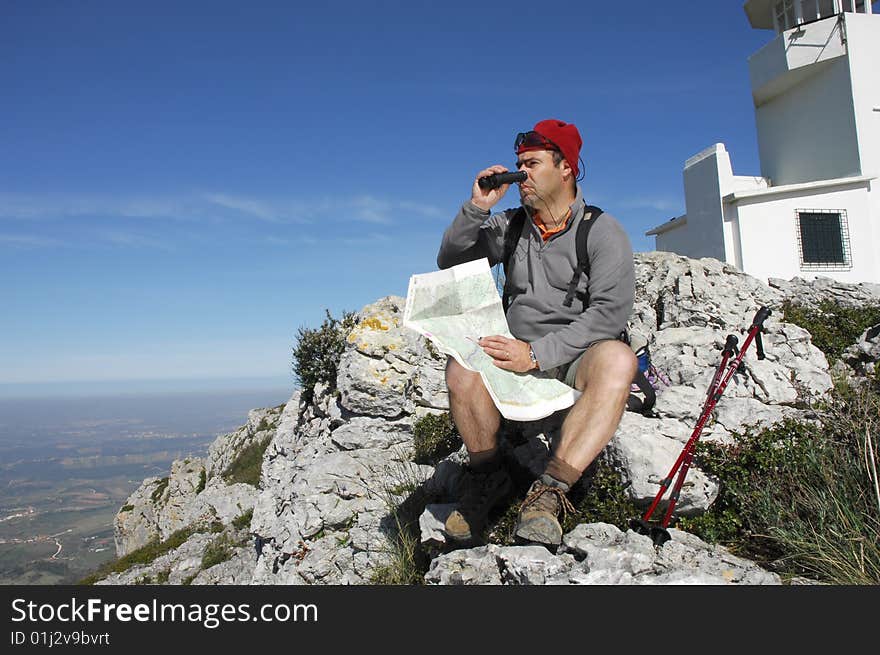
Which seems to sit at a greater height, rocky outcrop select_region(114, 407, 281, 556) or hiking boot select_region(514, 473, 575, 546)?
hiking boot select_region(514, 473, 575, 546)

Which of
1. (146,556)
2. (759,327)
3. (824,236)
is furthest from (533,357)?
(824,236)

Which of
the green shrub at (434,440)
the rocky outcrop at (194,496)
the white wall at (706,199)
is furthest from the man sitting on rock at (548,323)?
the white wall at (706,199)

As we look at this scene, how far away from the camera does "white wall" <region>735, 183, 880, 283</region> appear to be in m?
15.9

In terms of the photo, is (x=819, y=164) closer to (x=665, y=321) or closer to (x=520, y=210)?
(x=665, y=321)

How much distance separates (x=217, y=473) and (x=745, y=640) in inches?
709

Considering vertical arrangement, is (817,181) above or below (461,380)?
above

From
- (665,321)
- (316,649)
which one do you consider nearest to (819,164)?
(665,321)

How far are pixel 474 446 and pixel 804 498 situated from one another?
224 centimetres

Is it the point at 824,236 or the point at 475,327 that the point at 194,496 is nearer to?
the point at 475,327

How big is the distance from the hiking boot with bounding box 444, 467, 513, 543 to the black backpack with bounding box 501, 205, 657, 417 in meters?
1.20

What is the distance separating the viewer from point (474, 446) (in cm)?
370

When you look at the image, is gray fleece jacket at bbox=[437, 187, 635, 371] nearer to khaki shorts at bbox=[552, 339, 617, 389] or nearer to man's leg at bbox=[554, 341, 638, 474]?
khaki shorts at bbox=[552, 339, 617, 389]

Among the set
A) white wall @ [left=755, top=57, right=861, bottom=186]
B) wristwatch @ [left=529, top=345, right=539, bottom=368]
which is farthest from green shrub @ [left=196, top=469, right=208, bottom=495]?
white wall @ [left=755, top=57, right=861, bottom=186]

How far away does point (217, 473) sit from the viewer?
17.8 m
